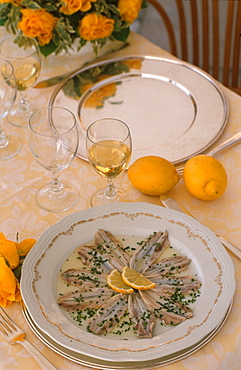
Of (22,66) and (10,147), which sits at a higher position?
(22,66)

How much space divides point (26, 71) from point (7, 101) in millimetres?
194

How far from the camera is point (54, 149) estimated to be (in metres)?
1.08

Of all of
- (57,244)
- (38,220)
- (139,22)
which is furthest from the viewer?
(139,22)

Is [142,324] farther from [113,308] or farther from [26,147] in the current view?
[26,147]

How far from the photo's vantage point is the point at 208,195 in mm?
1081

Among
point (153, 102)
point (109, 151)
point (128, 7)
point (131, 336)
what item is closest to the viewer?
point (131, 336)

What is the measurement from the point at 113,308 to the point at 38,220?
32 centimetres

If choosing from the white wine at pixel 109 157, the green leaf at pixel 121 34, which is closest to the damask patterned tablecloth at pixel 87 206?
the white wine at pixel 109 157

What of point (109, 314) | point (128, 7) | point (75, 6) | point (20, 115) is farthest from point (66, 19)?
point (109, 314)

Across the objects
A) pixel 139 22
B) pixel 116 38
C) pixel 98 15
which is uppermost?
pixel 98 15

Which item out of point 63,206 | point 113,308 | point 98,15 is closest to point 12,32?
point 98,15

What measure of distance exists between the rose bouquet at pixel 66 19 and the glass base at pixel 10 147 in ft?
1.17

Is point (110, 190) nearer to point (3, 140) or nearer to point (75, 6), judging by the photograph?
point (3, 140)

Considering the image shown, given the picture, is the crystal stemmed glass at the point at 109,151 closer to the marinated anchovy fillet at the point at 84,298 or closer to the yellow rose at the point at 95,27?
the marinated anchovy fillet at the point at 84,298
